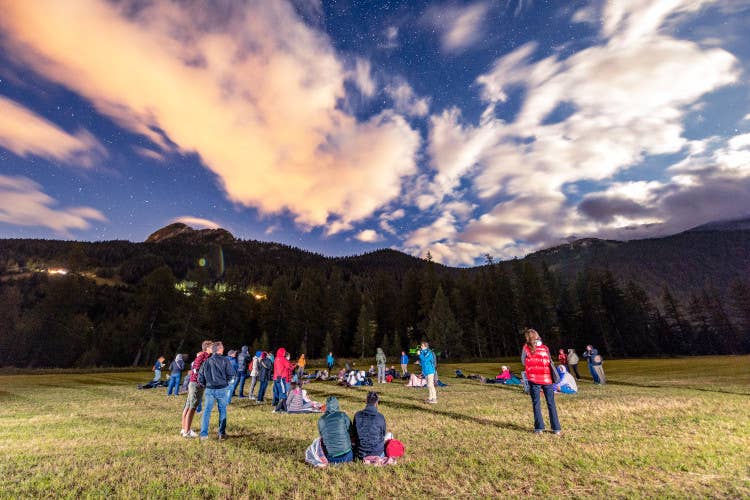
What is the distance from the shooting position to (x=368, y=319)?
7550 cm

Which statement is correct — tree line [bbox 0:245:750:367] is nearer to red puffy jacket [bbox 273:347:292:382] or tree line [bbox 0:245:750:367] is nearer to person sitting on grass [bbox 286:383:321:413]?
red puffy jacket [bbox 273:347:292:382]

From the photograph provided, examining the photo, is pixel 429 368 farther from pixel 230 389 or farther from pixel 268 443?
pixel 268 443

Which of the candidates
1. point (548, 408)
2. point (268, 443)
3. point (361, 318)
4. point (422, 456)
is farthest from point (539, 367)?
point (361, 318)

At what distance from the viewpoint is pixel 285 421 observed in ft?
37.5

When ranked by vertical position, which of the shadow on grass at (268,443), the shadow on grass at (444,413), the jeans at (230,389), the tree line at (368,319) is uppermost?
the tree line at (368,319)

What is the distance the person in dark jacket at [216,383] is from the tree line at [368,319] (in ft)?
186

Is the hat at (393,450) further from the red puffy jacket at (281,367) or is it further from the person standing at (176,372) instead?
the person standing at (176,372)

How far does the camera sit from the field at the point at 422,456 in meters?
5.45

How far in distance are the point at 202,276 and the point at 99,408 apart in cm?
6619

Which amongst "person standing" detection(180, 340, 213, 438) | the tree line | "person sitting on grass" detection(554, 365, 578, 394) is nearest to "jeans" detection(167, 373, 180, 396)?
"person standing" detection(180, 340, 213, 438)

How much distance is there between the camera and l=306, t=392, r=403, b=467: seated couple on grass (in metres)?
6.88

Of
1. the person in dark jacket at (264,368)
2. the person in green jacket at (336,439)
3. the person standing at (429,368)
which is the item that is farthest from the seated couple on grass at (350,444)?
the person in dark jacket at (264,368)

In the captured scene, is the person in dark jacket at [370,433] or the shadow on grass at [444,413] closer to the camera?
the person in dark jacket at [370,433]

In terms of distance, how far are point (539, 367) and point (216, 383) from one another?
8.83 metres
